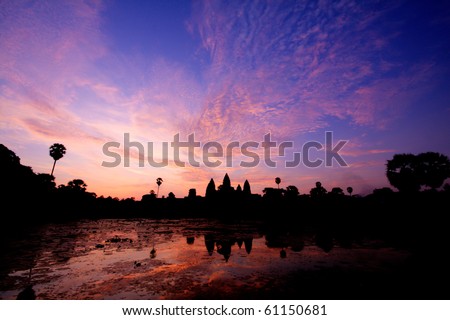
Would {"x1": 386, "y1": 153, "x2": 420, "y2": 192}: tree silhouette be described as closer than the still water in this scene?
No

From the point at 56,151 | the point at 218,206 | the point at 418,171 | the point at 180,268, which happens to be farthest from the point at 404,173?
the point at 56,151

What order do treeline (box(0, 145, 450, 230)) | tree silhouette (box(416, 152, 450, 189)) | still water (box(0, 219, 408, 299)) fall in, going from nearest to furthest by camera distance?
still water (box(0, 219, 408, 299)) → treeline (box(0, 145, 450, 230)) → tree silhouette (box(416, 152, 450, 189))

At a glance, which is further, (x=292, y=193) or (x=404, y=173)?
(x=292, y=193)

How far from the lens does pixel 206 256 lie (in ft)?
40.0

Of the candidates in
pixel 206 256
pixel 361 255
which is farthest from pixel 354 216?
pixel 206 256

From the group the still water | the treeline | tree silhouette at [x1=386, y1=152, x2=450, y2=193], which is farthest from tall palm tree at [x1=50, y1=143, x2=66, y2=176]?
tree silhouette at [x1=386, y1=152, x2=450, y2=193]

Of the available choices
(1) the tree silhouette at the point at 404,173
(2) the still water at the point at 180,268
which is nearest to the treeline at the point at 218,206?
(1) the tree silhouette at the point at 404,173

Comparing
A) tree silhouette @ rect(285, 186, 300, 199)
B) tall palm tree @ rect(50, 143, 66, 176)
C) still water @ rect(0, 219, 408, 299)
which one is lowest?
still water @ rect(0, 219, 408, 299)

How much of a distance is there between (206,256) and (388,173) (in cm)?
5463

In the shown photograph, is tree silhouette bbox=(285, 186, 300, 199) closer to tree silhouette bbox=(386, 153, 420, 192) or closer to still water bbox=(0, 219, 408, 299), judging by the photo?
tree silhouette bbox=(386, 153, 420, 192)

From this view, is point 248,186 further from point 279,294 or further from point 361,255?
point 279,294

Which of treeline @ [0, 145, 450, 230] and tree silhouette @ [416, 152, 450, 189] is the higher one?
tree silhouette @ [416, 152, 450, 189]

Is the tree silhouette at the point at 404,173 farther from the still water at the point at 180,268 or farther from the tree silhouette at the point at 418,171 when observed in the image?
the still water at the point at 180,268

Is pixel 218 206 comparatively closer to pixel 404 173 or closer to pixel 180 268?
pixel 404 173
